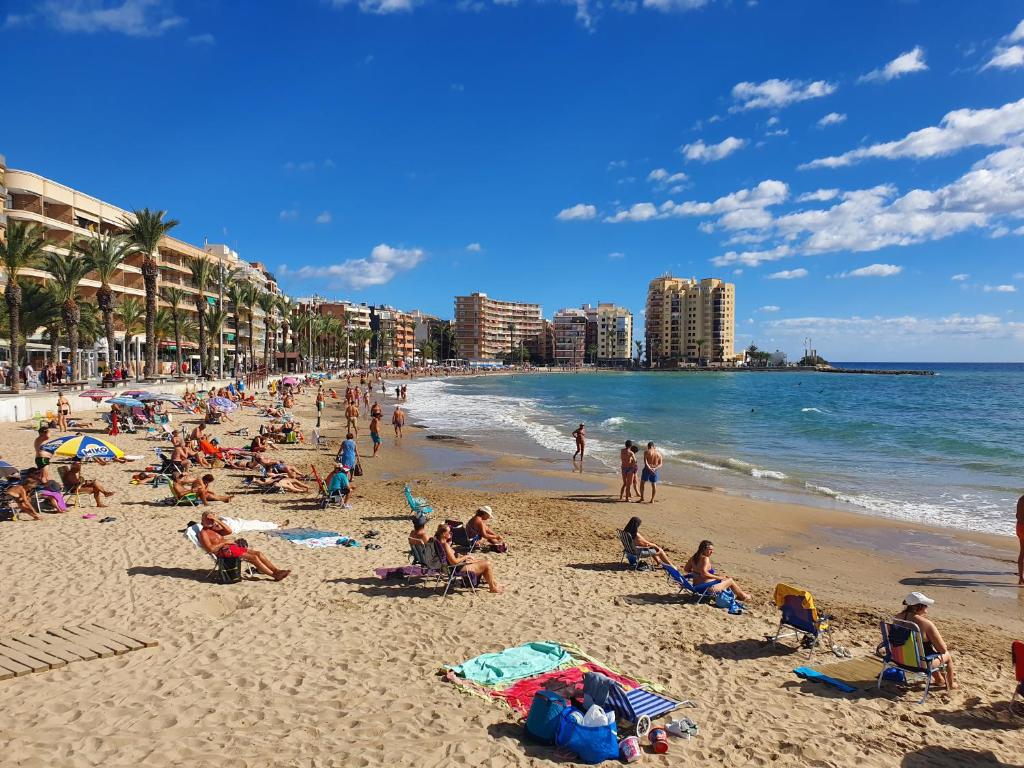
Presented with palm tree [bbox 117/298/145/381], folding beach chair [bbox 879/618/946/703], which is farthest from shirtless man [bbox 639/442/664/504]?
palm tree [bbox 117/298/145/381]

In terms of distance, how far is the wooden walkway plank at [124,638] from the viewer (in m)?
6.01

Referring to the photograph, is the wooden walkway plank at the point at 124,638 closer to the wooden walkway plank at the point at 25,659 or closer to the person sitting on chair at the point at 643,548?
the wooden walkway plank at the point at 25,659

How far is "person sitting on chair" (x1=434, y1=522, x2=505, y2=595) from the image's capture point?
26.5 feet

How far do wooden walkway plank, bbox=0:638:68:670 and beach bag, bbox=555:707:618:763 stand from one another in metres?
4.27

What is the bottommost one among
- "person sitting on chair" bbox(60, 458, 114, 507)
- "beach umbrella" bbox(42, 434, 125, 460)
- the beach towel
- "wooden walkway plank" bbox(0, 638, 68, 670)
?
the beach towel

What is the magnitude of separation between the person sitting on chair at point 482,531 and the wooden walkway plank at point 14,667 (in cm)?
531

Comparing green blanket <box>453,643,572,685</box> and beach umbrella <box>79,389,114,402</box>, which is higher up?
beach umbrella <box>79,389,114,402</box>

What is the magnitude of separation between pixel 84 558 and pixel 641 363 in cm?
19383

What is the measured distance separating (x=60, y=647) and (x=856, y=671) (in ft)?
24.0

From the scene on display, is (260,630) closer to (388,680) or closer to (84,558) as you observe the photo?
(388,680)

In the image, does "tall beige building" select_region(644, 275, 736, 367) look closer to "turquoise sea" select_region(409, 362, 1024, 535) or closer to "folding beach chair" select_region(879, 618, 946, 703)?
"turquoise sea" select_region(409, 362, 1024, 535)

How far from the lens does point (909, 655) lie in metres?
5.93

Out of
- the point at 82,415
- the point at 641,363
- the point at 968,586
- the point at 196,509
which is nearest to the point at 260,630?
the point at 196,509

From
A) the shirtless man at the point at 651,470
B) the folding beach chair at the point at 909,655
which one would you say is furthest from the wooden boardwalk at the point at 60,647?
the shirtless man at the point at 651,470
